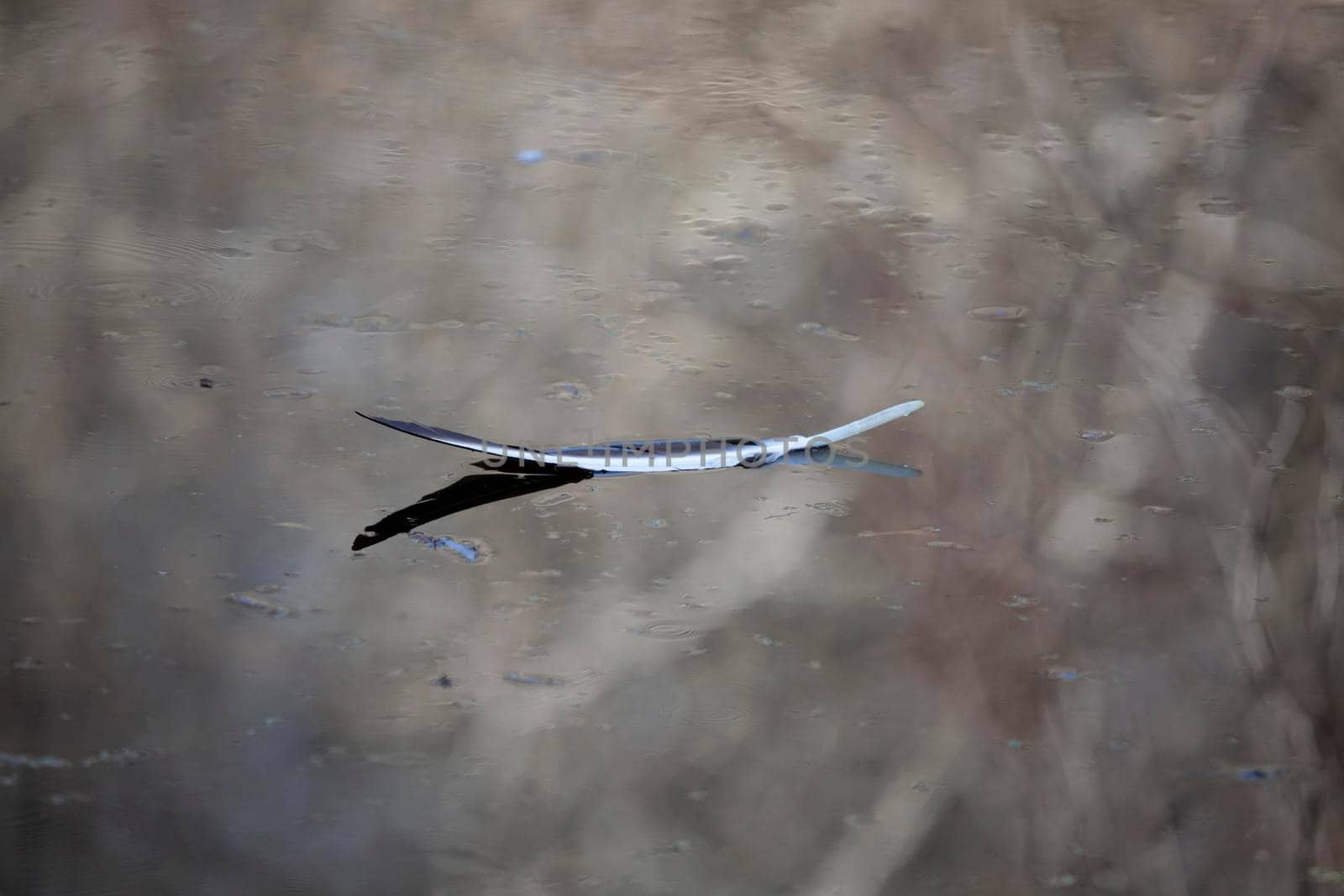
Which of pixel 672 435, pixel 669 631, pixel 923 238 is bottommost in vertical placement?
pixel 669 631

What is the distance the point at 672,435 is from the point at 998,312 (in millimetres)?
259

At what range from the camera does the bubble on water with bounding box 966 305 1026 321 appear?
74 centimetres

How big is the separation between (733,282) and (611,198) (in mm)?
110

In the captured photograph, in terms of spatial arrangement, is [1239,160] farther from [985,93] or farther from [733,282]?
[733,282]

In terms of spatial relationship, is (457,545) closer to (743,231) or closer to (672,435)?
(672,435)

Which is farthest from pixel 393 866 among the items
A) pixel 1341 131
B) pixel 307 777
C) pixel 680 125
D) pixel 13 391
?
pixel 1341 131

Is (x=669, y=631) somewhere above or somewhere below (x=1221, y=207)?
below

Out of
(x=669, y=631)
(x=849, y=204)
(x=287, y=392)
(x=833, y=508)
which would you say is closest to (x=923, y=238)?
(x=849, y=204)

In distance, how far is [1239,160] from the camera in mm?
759

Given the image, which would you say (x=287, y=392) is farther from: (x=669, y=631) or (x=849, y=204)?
(x=849, y=204)

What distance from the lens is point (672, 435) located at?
72 centimetres

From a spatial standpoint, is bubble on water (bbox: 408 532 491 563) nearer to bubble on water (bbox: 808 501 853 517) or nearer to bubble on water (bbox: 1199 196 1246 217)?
bubble on water (bbox: 808 501 853 517)

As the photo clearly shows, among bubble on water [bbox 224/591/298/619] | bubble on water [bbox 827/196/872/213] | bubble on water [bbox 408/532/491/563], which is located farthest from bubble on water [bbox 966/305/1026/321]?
bubble on water [bbox 224/591/298/619]

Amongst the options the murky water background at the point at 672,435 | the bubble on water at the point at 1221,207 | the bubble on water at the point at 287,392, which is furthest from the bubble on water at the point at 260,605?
the bubble on water at the point at 1221,207
